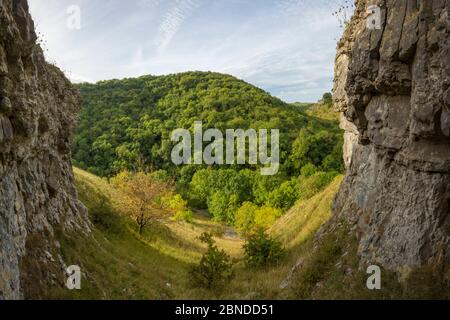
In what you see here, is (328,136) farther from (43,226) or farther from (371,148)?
(43,226)

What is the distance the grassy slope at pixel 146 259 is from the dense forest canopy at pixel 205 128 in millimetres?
22277

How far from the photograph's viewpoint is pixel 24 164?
12156 mm

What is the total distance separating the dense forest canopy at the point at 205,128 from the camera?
63884mm

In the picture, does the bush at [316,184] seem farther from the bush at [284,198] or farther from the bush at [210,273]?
the bush at [210,273]

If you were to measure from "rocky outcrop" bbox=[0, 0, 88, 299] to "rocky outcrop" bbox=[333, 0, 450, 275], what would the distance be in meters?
10.0

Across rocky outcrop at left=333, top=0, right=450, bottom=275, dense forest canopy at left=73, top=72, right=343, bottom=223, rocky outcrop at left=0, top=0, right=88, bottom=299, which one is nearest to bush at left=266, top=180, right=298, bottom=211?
dense forest canopy at left=73, top=72, right=343, bottom=223

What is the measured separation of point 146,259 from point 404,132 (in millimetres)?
14260

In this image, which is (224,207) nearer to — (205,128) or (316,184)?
(316,184)

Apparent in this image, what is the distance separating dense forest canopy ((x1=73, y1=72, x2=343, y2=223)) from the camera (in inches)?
2515

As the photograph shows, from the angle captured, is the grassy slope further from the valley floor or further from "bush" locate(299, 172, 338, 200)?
"bush" locate(299, 172, 338, 200)

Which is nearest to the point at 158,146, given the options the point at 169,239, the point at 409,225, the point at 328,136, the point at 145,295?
the point at 328,136

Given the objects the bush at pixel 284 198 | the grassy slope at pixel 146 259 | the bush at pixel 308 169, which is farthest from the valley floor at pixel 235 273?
the bush at pixel 308 169

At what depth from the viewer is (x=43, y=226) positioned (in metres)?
12.9

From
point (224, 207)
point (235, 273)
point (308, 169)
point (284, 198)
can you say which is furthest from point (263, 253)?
point (308, 169)
